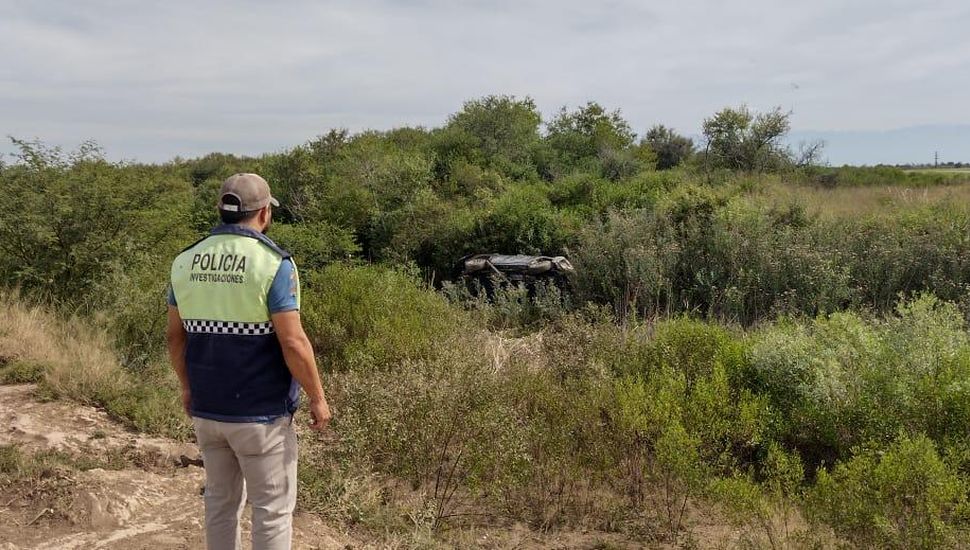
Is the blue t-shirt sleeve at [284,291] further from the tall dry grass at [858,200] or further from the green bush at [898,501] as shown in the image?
the tall dry grass at [858,200]

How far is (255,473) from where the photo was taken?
107 inches

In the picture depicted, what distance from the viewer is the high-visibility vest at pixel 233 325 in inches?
103

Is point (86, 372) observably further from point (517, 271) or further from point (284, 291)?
point (517, 271)

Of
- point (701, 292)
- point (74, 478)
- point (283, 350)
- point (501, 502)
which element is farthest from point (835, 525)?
point (701, 292)

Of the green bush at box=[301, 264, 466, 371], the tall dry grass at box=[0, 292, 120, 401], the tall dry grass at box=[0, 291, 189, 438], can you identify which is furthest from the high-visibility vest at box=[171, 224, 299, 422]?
the tall dry grass at box=[0, 292, 120, 401]

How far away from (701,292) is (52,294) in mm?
8107

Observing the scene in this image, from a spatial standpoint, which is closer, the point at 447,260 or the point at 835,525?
the point at 835,525

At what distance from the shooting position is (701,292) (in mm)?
9672

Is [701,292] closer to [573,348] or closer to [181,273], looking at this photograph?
[573,348]

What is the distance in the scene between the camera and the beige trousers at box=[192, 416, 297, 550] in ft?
8.86

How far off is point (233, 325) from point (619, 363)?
3.76 meters

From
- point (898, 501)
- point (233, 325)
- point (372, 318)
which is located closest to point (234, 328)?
point (233, 325)

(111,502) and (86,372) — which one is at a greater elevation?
(86,372)

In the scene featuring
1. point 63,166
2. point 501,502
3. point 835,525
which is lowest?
point 501,502
